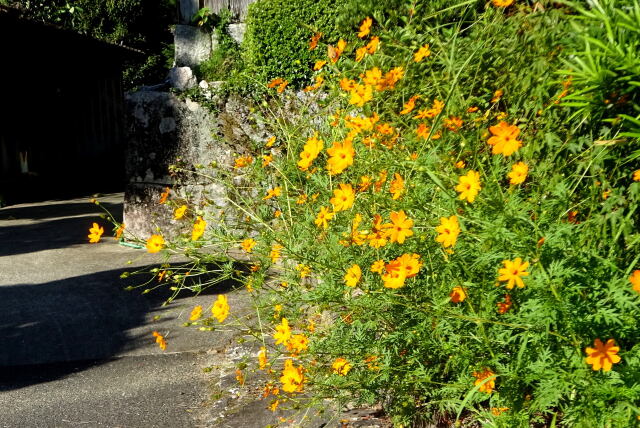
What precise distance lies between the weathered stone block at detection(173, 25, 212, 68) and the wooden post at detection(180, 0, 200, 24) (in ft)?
0.50

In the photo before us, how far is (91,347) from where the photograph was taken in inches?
203

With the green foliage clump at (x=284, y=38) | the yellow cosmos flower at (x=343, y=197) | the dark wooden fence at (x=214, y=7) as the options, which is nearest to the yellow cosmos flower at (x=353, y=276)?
the yellow cosmos flower at (x=343, y=197)

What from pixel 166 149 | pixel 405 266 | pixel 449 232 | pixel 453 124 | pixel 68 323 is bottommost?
pixel 68 323

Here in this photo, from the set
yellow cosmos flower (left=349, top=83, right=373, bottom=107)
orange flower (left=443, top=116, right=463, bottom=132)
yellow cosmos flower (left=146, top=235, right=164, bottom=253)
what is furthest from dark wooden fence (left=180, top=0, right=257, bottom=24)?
orange flower (left=443, top=116, right=463, bottom=132)

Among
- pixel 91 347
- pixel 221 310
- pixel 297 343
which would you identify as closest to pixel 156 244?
pixel 221 310

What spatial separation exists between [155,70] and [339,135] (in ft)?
55.2

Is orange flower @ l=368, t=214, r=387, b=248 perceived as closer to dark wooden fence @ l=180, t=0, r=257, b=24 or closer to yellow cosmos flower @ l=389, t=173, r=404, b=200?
yellow cosmos flower @ l=389, t=173, r=404, b=200

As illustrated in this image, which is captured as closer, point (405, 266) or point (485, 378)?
point (405, 266)

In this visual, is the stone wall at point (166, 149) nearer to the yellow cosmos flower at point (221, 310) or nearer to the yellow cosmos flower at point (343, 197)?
the yellow cosmos flower at point (221, 310)

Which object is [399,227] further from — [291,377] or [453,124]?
[291,377]

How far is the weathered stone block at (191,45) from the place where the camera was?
36.4ft

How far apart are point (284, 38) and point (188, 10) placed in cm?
393

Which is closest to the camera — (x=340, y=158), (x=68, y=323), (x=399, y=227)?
(x=399, y=227)

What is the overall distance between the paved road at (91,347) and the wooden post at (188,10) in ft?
15.2
